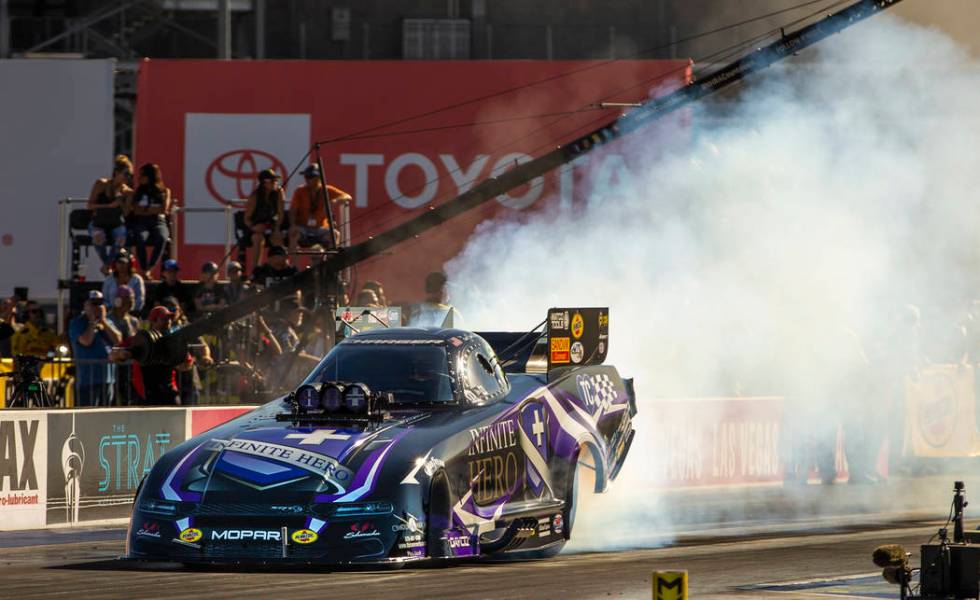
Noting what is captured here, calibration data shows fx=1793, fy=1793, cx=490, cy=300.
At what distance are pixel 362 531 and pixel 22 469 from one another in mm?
5395

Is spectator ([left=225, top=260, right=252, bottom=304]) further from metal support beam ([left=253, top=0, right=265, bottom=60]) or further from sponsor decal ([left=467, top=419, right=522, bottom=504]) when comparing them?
metal support beam ([left=253, top=0, right=265, bottom=60])

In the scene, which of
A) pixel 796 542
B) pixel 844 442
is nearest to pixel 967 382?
pixel 844 442

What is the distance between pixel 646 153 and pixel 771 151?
90.3 inches

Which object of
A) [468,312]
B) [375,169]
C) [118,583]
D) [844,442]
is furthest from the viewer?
[375,169]

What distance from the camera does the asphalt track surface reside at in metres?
9.76

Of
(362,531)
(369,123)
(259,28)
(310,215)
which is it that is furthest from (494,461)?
(259,28)

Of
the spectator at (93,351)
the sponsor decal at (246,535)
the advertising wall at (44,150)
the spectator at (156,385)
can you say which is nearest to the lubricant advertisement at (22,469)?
the spectator at (156,385)

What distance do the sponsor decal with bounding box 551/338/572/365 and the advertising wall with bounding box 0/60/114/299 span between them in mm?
13061

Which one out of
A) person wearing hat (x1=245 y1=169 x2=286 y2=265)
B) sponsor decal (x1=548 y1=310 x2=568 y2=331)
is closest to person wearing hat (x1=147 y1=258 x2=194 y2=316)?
person wearing hat (x1=245 y1=169 x2=286 y2=265)

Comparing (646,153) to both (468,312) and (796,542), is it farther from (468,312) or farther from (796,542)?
(796,542)

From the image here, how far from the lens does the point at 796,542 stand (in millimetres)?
13398

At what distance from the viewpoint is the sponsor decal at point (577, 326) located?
1344 cm

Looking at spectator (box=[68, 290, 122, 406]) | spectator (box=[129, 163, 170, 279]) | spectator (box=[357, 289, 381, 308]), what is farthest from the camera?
spectator (box=[129, 163, 170, 279])

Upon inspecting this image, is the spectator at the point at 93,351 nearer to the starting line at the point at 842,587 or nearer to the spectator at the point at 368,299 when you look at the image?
the spectator at the point at 368,299
